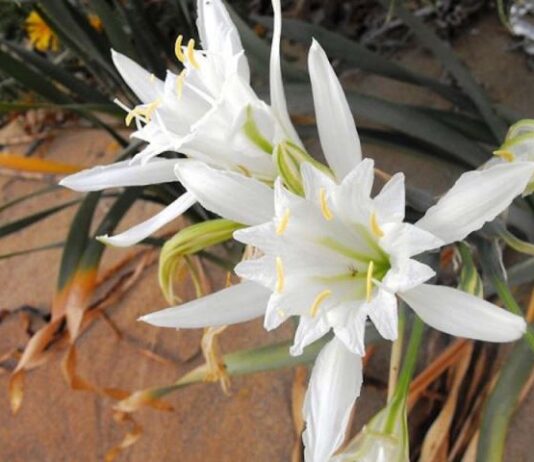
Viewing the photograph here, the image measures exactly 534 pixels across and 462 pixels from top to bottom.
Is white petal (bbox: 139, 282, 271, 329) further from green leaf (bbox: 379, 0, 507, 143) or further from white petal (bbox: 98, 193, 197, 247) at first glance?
green leaf (bbox: 379, 0, 507, 143)

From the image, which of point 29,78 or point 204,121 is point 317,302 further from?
point 29,78

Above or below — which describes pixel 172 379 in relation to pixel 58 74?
below

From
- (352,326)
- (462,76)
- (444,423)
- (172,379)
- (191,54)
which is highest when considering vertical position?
(191,54)

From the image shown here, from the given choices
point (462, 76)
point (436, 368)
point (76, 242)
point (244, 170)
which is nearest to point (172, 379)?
point (76, 242)

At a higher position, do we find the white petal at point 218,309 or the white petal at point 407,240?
the white petal at point 407,240

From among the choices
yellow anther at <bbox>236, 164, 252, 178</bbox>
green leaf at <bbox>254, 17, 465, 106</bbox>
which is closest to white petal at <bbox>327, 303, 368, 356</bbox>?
yellow anther at <bbox>236, 164, 252, 178</bbox>

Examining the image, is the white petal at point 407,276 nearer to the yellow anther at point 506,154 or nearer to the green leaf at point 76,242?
the yellow anther at point 506,154

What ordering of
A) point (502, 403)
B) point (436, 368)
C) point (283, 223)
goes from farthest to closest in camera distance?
point (436, 368), point (502, 403), point (283, 223)

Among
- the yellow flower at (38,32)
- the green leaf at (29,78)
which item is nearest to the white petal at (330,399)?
the green leaf at (29,78)

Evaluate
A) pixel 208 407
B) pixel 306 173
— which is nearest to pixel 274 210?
pixel 306 173
